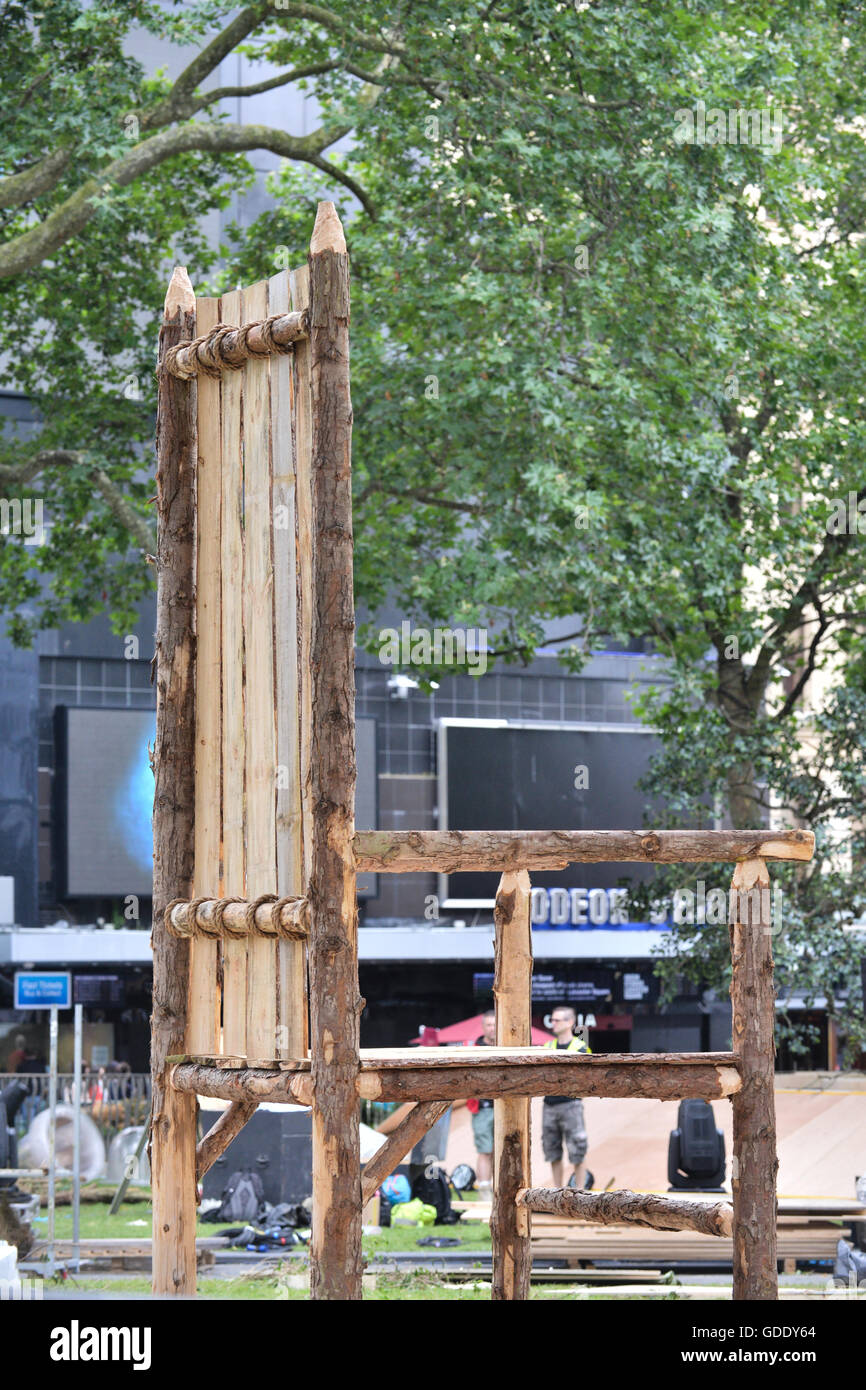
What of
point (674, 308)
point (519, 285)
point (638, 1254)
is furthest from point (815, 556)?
point (638, 1254)

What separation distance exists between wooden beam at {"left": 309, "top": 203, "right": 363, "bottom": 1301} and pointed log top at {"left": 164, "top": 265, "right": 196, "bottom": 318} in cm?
97

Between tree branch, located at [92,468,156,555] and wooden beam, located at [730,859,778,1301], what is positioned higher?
tree branch, located at [92,468,156,555]

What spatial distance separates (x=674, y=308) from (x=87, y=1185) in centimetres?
1043

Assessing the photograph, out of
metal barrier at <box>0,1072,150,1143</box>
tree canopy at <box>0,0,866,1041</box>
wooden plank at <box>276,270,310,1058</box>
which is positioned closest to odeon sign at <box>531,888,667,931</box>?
metal barrier at <box>0,1072,150,1143</box>

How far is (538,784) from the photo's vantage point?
30.0 m

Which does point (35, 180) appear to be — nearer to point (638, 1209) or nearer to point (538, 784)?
point (638, 1209)

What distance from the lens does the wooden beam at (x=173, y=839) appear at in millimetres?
4969

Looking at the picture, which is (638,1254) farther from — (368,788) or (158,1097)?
(368,788)

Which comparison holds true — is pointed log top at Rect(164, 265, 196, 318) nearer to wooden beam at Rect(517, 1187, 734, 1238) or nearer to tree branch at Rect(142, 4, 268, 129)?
wooden beam at Rect(517, 1187, 734, 1238)

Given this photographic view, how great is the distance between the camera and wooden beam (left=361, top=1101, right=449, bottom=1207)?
17.0ft

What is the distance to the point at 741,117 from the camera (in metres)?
14.2

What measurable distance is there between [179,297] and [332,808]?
6.56 feet

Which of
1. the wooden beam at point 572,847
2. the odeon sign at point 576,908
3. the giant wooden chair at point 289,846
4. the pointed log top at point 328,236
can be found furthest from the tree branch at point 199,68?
the odeon sign at point 576,908

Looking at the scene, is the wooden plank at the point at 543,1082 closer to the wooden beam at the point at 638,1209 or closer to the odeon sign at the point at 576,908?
the wooden beam at the point at 638,1209
